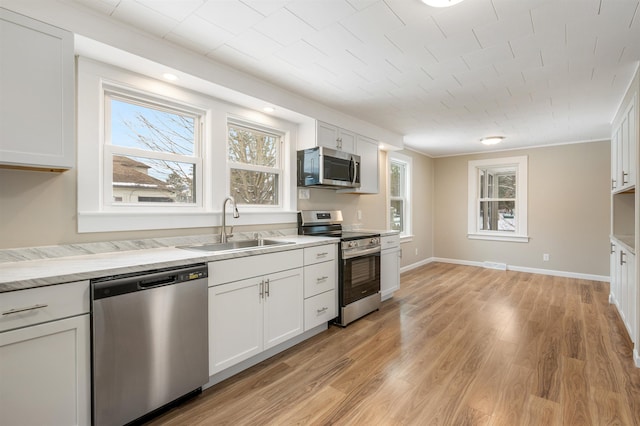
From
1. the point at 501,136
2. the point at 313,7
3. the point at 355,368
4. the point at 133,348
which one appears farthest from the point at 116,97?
the point at 501,136

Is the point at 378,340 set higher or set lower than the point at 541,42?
lower

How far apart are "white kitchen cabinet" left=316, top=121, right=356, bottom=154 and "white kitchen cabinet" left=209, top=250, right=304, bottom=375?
4.72 feet

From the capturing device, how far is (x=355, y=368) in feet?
7.64

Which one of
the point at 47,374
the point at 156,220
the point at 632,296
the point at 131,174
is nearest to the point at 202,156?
the point at 131,174

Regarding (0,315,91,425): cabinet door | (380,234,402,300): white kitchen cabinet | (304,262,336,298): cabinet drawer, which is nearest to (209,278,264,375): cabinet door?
(304,262,336,298): cabinet drawer

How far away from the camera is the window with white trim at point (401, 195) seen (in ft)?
18.5

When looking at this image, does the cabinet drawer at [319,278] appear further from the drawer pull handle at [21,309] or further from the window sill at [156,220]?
the drawer pull handle at [21,309]

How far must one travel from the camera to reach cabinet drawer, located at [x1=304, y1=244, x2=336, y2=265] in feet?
9.05

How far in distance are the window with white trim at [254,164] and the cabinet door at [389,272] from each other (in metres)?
1.53

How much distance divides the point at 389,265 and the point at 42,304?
3.36 m

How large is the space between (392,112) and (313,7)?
2.10m

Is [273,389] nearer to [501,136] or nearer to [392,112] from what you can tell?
[392,112]

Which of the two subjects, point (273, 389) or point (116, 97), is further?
point (116, 97)

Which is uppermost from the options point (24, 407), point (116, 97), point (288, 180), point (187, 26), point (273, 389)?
point (187, 26)
